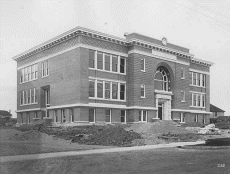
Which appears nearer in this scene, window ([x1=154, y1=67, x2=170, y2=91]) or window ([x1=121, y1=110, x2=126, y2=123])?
window ([x1=121, y1=110, x2=126, y2=123])

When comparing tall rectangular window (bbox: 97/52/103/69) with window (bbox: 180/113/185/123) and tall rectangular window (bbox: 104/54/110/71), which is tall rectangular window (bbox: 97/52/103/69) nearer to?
tall rectangular window (bbox: 104/54/110/71)

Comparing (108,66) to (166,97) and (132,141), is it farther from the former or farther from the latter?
(132,141)

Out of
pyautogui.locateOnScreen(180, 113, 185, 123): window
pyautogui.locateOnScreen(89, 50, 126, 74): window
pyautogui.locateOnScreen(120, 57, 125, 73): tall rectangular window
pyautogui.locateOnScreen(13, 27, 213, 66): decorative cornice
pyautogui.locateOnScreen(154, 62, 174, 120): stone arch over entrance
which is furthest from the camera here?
pyautogui.locateOnScreen(180, 113, 185, 123): window

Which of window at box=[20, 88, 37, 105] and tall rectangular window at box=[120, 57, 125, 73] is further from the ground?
tall rectangular window at box=[120, 57, 125, 73]

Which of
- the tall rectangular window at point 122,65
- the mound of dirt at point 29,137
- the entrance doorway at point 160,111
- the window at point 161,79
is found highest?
the tall rectangular window at point 122,65

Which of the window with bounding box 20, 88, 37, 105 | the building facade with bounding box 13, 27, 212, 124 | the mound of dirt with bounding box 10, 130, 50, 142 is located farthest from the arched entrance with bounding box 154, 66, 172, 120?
the mound of dirt with bounding box 10, 130, 50, 142

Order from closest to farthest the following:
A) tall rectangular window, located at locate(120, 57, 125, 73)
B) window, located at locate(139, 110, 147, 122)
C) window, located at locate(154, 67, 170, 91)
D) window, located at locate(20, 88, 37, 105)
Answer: tall rectangular window, located at locate(120, 57, 125, 73) < window, located at locate(139, 110, 147, 122) < window, located at locate(154, 67, 170, 91) < window, located at locate(20, 88, 37, 105)

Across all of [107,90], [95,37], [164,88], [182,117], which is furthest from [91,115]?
[182,117]

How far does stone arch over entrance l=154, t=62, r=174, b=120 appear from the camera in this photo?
138ft

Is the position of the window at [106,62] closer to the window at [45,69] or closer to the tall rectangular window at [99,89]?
the tall rectangular window at [99,89]

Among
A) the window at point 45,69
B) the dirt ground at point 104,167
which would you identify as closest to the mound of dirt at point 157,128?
the window at point 45,69

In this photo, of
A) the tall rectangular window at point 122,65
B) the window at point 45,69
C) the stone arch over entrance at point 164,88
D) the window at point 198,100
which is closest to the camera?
the tall rectangular window at point 122,65

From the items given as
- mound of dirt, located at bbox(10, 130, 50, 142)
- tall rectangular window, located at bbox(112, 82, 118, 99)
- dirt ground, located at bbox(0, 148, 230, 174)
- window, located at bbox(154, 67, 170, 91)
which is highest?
window, located at bbox(154, 67, 170, 91)

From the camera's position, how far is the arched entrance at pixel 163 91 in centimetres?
4200
